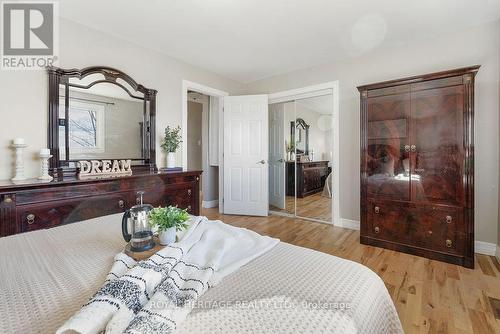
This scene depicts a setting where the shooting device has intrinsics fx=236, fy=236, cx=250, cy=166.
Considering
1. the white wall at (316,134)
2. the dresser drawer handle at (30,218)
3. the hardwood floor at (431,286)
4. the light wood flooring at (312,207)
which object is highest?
the white wall at (316,134)

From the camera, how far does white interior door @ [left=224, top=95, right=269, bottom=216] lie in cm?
417

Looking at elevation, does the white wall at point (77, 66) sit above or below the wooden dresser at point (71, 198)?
above

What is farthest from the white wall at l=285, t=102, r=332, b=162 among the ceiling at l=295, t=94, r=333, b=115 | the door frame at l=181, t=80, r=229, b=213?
the door frame at l=181, t=80, r=229, b=213

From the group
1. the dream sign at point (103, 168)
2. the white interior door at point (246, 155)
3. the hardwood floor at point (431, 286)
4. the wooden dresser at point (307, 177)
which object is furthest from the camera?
the wooden dresser at point (307, 177)

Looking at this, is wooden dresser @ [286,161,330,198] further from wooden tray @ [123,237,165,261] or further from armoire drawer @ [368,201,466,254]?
wooden tray @ [123,237,165,261]

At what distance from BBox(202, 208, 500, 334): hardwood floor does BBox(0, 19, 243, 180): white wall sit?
258cm

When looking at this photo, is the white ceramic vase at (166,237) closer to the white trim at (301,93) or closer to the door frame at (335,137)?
the door frame at (335,137)

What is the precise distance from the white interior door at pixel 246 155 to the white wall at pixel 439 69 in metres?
1.04

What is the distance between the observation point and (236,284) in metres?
0.79

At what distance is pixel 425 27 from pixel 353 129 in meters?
1.35

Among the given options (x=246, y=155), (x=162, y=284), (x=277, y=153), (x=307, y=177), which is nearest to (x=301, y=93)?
(x=277, y=153)

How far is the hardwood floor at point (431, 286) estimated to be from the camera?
1.51 meters

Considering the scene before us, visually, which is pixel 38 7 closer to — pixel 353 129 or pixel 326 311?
pixel 326 311

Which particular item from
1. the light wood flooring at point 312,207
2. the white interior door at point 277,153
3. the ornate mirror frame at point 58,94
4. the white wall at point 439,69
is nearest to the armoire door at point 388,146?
the white wall at point 439,69
